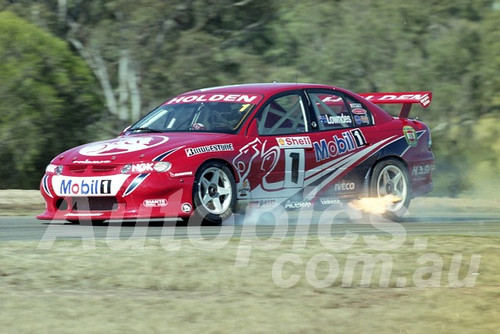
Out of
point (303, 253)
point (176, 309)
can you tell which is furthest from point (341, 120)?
point (176, 309)

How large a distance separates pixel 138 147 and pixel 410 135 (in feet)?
11.7

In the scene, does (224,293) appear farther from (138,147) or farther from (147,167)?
(138,147)

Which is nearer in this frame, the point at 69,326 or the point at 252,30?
the point at 69,326

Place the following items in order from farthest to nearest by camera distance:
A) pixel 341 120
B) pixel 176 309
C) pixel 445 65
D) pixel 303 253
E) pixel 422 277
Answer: pixel 445 65, pixel 341 120, pixel 303 253, pixel 422 277, pixel 176 309

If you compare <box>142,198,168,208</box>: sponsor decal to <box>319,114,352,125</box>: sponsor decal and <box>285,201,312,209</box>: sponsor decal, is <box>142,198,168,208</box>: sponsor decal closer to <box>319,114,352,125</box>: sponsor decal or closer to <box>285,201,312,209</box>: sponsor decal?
<box>285,201,312,209</box>: sponsor decal

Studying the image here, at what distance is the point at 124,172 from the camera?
9289 millimetres

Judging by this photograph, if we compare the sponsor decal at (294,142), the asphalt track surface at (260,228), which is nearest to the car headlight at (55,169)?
the asphalt track surface at (260,228)

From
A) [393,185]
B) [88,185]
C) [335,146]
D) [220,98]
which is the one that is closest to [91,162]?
[88,185]

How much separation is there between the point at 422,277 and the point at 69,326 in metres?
2.50

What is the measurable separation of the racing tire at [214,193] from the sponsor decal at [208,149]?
0.41ft

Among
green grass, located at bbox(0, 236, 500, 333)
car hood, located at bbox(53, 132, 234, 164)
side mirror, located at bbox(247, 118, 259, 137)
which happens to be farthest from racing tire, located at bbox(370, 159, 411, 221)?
green grass, located at bbox(0, 236, 500, 333)

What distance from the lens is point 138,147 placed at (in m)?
9.56

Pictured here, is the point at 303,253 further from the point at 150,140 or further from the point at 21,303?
the point at 150,140

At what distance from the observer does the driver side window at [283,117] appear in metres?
10.4
